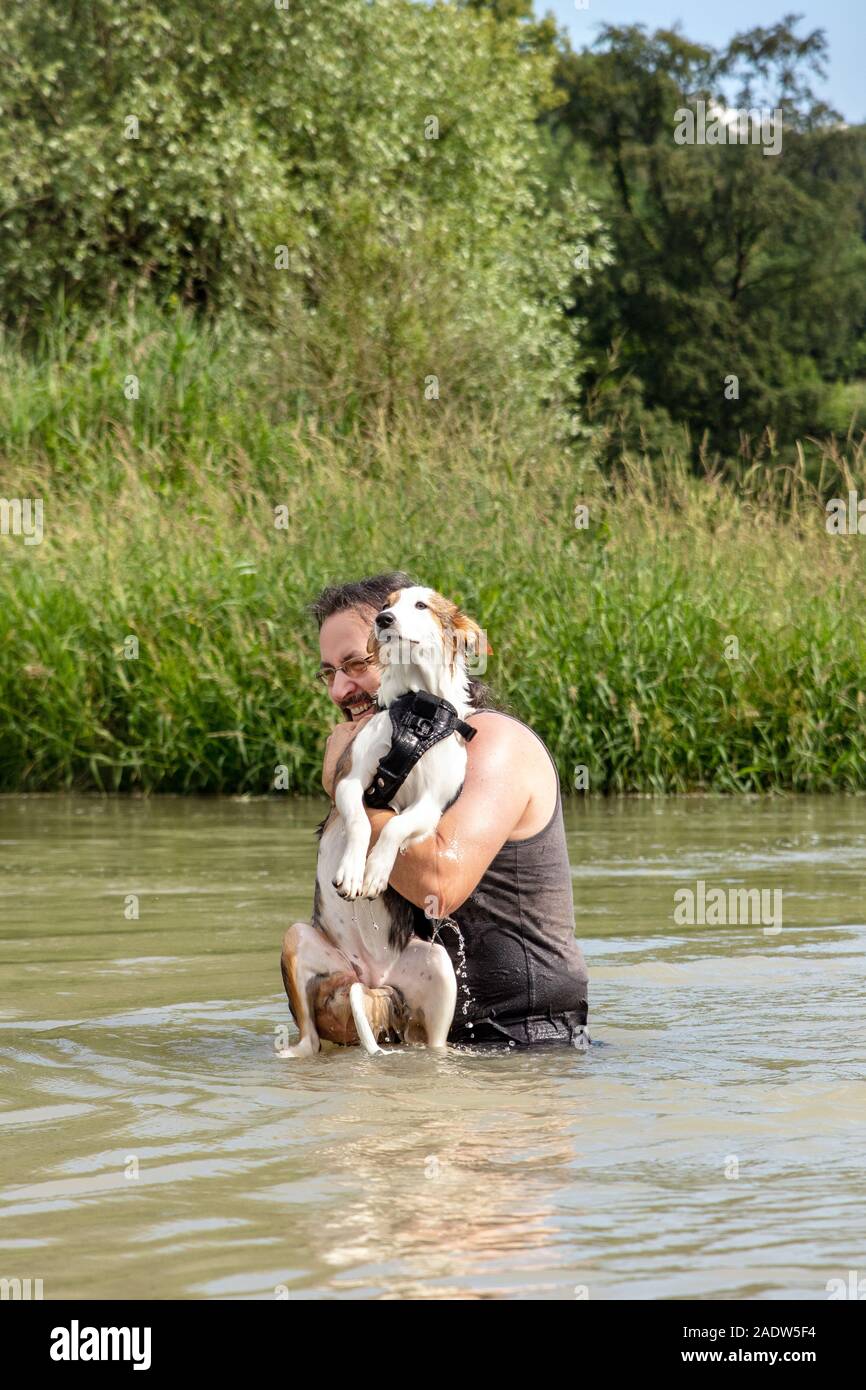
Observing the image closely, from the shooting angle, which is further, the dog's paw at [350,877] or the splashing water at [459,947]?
the splashing water at [459,947]

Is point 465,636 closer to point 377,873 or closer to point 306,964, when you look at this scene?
point 377,873

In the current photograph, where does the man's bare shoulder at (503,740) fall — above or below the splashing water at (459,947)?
above

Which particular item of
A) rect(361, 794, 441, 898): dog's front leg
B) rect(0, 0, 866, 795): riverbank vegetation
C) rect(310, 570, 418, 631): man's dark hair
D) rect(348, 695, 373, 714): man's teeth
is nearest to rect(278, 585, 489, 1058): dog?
rect(361, 794, 441, 898): dog's front leg

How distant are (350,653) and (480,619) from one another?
7247mm

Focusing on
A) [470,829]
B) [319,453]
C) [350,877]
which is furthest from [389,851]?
[319,453]

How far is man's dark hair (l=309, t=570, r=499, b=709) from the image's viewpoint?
5.34 m

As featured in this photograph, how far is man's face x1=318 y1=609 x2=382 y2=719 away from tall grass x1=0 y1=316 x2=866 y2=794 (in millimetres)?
6818

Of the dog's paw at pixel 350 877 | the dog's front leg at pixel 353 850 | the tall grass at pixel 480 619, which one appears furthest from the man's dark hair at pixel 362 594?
the tall grass at pixel 480 619

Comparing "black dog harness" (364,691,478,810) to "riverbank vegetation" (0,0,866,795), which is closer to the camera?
→ "black dog harness" (364,691,478,810)

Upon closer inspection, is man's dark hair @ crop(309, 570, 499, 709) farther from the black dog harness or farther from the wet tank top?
the black dog harness

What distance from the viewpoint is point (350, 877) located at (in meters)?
4.87

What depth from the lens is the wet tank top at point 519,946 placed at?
519cm

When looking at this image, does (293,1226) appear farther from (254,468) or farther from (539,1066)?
(254,468)

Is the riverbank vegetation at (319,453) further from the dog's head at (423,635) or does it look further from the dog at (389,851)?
the dog's head at (423,635)
